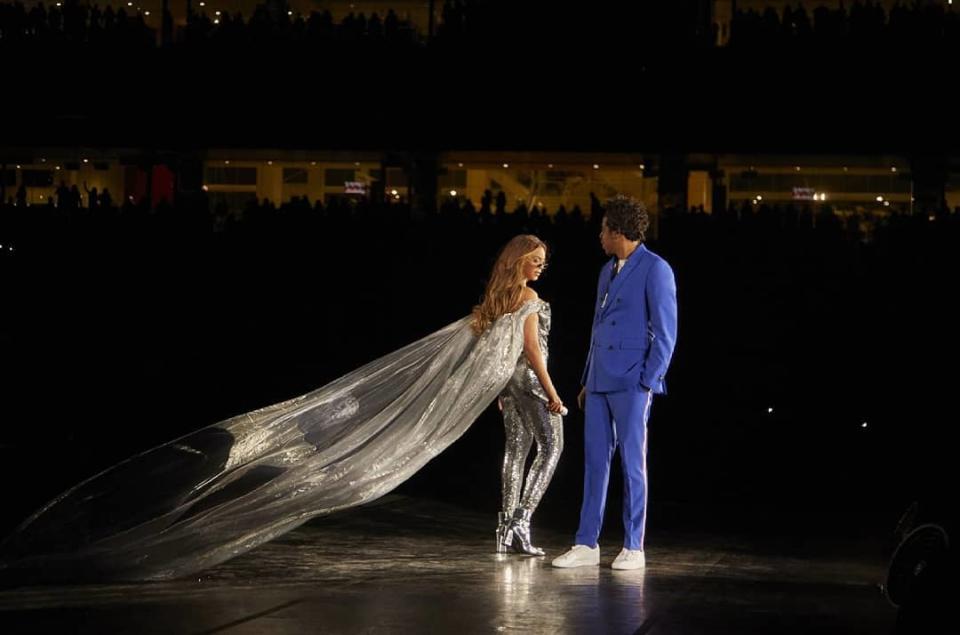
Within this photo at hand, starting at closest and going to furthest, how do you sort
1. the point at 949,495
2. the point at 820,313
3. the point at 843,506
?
the point at 949,495 < the point at 843,506 < the point at 820,313

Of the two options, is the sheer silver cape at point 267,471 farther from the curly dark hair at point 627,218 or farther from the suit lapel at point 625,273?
the curly dark hair at point 627,218

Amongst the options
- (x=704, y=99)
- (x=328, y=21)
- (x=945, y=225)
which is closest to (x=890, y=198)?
(x=704, y=99)

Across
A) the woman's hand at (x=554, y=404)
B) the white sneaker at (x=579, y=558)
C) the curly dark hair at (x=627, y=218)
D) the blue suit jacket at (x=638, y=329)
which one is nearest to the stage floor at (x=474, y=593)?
the white sneaker at (x=579, y=558)

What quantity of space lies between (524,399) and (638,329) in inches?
43.0

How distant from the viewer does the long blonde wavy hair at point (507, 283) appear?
30.6ft

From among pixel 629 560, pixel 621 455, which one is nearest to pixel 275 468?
pixel 621 455

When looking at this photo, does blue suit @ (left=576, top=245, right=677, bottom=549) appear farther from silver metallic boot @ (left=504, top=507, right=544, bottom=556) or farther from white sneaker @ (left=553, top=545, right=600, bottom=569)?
silver metallic boot @ (left=504, top=507, right=544, bottom=556)

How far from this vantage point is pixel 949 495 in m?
6.55

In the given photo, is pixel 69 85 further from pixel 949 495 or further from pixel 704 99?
pixel 949 495

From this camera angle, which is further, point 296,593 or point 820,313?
point 820,313

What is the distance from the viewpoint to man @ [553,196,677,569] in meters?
8.66

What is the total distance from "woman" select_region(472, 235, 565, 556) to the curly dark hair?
67cm

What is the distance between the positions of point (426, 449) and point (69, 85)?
1414 cm

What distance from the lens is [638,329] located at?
344 inches
